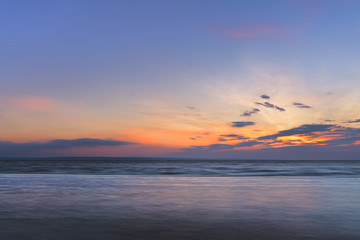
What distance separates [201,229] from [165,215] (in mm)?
1623

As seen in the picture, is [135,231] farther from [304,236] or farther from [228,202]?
[228,202]

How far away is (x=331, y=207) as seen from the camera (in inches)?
342

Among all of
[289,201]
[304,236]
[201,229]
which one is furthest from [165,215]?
[289,201]

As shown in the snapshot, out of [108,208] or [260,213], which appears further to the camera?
[108,208]

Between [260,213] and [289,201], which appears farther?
[289,201]

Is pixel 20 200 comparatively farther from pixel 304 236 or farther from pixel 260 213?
pixel 304 236

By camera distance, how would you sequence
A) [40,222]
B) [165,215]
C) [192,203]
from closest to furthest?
[40,222] → [165,215] → [192,203]

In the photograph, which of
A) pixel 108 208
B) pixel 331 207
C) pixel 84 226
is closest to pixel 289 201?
pixel 331 207

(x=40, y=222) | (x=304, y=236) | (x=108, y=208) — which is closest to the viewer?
(x=304, y=236)

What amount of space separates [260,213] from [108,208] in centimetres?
395

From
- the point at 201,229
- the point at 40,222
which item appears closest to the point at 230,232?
the point at 201,229

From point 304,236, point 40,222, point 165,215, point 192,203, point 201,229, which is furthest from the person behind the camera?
point 192,203

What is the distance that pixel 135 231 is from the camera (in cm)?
578

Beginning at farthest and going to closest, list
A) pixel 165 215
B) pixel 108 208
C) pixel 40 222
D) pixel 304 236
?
pixel 108 208 < pixel 165 215 < pixel 40 222 < pixel 304 236
